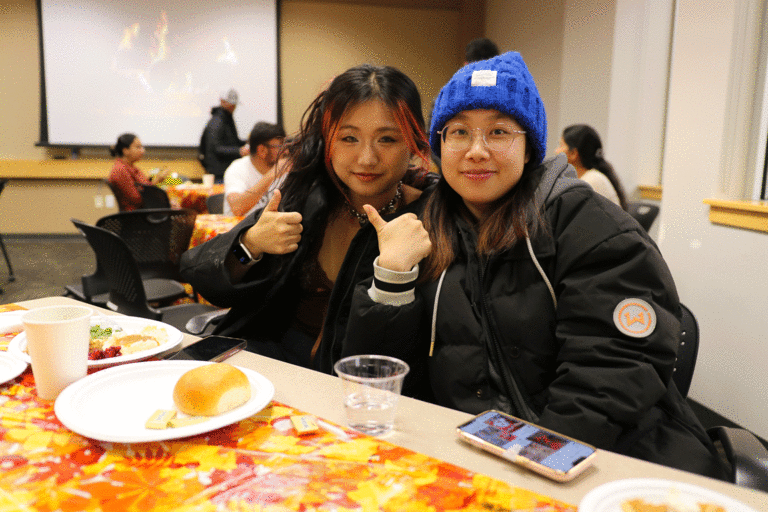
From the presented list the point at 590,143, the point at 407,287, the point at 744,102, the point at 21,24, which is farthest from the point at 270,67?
the point at 407,287

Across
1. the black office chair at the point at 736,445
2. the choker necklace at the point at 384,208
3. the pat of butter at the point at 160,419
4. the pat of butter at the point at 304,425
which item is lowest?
the black office chair at the point at 736,445

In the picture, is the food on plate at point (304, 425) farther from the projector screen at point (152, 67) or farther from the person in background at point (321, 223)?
the projector screen at point (152, 67)

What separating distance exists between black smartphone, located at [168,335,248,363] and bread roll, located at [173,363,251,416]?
216 millimetres

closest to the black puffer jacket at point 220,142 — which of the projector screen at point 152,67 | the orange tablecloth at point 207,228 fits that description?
the projector screen at point 152,67

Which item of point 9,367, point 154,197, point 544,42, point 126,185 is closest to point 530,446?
point 9,367

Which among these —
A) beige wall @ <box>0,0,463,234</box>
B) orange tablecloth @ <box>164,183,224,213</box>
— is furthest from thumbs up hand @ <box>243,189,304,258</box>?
beige wall @ <box>0,0,463,234</box>

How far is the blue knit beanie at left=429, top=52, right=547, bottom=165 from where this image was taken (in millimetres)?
1206

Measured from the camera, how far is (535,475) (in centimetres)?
69

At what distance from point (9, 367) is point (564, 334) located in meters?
1.05

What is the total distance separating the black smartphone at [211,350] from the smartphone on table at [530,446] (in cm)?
51

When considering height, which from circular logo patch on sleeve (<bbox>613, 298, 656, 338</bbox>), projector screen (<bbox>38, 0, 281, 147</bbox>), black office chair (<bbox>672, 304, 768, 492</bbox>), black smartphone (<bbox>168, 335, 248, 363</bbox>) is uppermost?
projector screen (<bbox>38, 0, 281, 147</bbox>)

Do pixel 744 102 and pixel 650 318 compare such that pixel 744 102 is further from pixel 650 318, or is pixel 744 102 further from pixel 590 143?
pixel 650 318

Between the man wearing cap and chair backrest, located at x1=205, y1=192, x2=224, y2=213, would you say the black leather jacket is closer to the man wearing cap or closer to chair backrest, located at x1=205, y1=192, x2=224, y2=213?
chair backrest, located at x1=205, y1=192, x2=224, y2=213

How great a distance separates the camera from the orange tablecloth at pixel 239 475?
2.04ft
